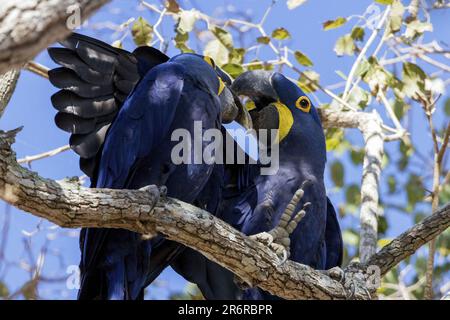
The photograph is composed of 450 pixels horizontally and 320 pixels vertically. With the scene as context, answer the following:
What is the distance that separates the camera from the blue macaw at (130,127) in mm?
3244

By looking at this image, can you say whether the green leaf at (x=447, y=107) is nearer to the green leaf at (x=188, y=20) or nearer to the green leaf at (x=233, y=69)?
the green leaf at (x=233, y=69)

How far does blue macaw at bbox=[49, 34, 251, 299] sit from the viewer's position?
3.24 meters

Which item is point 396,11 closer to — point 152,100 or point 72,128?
point 152,100

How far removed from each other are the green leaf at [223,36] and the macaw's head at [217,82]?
17 centimetres

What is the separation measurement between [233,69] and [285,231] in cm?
98

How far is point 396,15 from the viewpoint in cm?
393

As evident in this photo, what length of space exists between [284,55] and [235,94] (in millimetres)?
631

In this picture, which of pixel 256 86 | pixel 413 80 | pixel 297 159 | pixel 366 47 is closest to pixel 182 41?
pixel 256 86

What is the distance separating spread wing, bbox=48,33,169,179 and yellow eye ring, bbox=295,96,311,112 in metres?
0.81

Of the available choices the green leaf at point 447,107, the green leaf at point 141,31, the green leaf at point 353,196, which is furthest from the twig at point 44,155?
the green leaf at point 447,107

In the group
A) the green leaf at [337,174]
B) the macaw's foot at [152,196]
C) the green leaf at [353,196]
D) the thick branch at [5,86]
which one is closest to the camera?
the macaw's foot at [152,196]

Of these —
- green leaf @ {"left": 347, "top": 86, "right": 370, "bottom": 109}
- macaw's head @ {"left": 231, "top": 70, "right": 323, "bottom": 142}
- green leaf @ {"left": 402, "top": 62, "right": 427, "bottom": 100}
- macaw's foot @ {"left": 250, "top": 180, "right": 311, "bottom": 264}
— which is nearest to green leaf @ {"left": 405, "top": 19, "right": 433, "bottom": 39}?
green leaf @ {"left": 402, "top": 62, "right": 427, "bottom": 100}

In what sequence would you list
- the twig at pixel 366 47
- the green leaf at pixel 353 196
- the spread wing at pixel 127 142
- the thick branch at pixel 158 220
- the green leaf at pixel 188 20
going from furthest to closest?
the green leaf at pixel 353 196, the twig at pixel 366 47, the green leaf at pixel 188 20, the spread wing at pixel 127 142, the thick branch at pixel 158 220

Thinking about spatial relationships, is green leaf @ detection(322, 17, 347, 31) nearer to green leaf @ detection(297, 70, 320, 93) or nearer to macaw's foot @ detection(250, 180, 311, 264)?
green leaf @ detection(297, 70, 320, 93)
